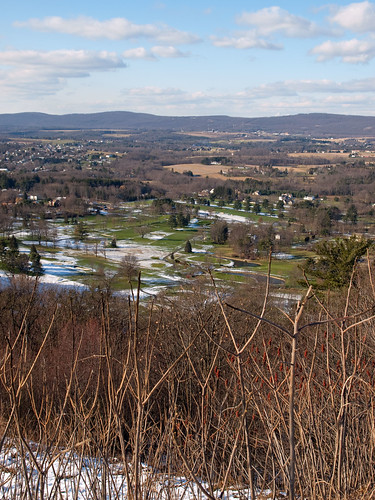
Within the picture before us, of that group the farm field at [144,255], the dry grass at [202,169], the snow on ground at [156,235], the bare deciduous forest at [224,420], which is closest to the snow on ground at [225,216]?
the farm field at [144,255]

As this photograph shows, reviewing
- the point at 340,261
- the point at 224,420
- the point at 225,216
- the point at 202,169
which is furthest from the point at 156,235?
the point at 202,169

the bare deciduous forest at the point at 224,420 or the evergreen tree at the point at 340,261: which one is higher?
the bare deciduous forest at the point at 224,420

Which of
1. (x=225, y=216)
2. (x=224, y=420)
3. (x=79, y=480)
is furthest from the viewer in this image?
(x=225, y=216)

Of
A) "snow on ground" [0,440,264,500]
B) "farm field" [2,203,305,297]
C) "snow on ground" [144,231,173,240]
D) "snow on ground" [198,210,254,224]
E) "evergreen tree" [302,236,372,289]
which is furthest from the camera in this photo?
"snow on ground" [198,210,254,224]

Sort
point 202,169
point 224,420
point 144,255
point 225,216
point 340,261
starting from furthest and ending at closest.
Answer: point 202,169, point 225,216, point 144,255, point 340,261, point 224,420

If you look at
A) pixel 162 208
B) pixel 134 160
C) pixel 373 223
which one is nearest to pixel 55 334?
pixel 373 223

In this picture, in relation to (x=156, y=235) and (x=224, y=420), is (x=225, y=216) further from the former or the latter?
(x=224, y=420)

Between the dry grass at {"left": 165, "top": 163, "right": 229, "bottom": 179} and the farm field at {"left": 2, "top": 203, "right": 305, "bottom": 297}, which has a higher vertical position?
the dry grass at {"left": 165, "top": 163, "right": 229, "bottom": 179}

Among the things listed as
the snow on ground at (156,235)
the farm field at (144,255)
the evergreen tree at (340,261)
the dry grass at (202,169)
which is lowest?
the snow on ground at (156,235)

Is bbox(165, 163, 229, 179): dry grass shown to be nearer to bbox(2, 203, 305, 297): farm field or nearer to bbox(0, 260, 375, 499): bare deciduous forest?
bbox(2, 203, 305, 297): farm field

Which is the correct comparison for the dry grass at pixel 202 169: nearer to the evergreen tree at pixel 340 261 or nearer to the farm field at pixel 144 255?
the farm field at pixel 144 255

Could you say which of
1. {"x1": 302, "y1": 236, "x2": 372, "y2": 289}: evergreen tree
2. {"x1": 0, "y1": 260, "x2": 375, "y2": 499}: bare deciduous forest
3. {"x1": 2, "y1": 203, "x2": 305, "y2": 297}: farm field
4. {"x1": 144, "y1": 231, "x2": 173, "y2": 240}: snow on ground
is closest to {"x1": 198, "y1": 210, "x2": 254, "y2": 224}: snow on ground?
{"x1": 2, "y1": 203, "x2": 305, "y2": 297}: farm field
